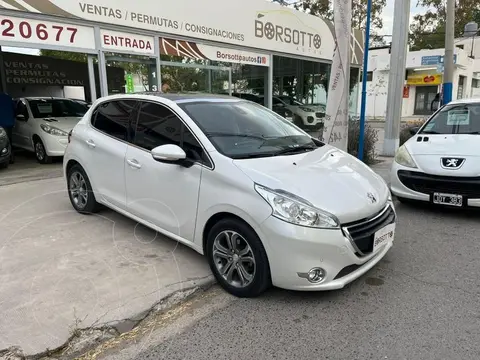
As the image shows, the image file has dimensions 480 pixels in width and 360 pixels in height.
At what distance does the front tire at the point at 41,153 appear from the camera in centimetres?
904

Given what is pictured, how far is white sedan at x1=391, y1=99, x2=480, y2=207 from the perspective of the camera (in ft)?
16.2

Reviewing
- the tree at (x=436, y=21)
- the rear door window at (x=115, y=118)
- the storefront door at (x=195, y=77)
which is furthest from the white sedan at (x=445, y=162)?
the tree at (x=436, y=21)

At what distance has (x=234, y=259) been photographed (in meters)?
3.22

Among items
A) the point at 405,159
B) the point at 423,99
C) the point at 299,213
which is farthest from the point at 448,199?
the point at 423,99

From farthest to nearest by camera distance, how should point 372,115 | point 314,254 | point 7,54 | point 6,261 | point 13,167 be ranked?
point 372,115
point 7,54
point 13,167
point 6,261
point 314,254

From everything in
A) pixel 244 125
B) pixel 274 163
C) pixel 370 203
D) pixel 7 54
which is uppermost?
pixel 7 54

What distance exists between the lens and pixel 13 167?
8.80 meters

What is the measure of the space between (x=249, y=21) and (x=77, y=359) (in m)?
10.9

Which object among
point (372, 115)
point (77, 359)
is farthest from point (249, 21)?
point (372, 115)

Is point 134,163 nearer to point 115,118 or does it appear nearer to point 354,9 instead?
point 115,118

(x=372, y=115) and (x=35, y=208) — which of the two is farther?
(x=372, y=115)

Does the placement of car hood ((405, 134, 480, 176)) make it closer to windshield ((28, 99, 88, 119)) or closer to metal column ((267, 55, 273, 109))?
metal column ((267, 55, 273, 109))

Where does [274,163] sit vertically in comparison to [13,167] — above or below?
above

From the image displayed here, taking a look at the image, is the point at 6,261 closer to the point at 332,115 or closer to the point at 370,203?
the point at 370,203
